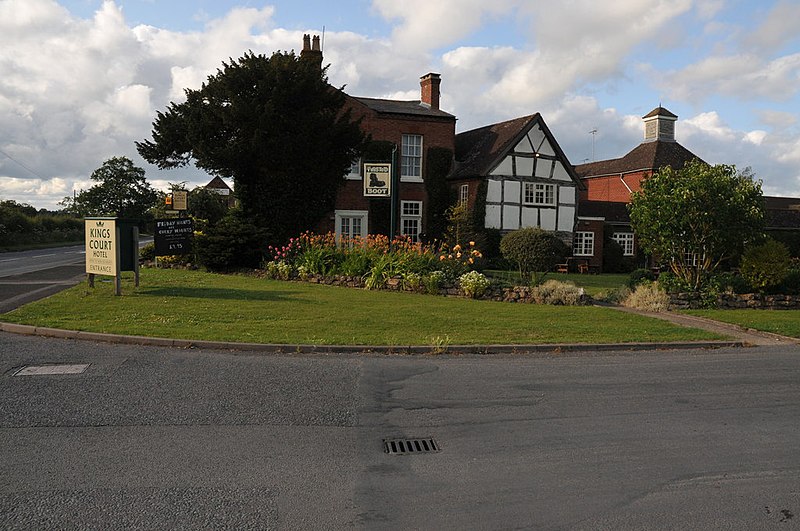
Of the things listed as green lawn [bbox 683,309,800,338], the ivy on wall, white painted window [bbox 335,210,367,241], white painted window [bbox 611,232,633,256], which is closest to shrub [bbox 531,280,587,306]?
green lawn [bbox 683,309,800,338]

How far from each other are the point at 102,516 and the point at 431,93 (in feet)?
108

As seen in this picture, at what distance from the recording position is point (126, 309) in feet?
40.9

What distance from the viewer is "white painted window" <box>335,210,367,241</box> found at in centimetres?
3209

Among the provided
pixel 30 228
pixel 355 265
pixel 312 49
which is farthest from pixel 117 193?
pixel 355 265

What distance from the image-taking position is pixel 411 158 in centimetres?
3319

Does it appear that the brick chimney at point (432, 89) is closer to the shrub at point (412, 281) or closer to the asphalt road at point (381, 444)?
the shrub at point (412, 281)

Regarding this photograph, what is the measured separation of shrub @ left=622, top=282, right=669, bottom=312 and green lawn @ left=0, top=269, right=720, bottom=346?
1.47m

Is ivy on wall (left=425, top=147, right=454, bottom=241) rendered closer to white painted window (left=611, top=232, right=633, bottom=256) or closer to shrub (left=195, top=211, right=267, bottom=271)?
white painted window (left=611, top=232, right=633, bottom=256)

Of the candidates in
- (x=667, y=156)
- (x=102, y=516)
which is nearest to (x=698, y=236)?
(x=102, y=516)

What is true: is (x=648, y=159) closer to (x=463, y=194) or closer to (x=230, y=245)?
(x=463, y=194)

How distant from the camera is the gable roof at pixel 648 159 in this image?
138ft

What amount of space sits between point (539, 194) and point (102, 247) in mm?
23629

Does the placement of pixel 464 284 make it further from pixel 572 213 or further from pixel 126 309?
pixel 572 213

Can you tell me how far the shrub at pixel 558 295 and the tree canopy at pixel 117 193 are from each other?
218ft
